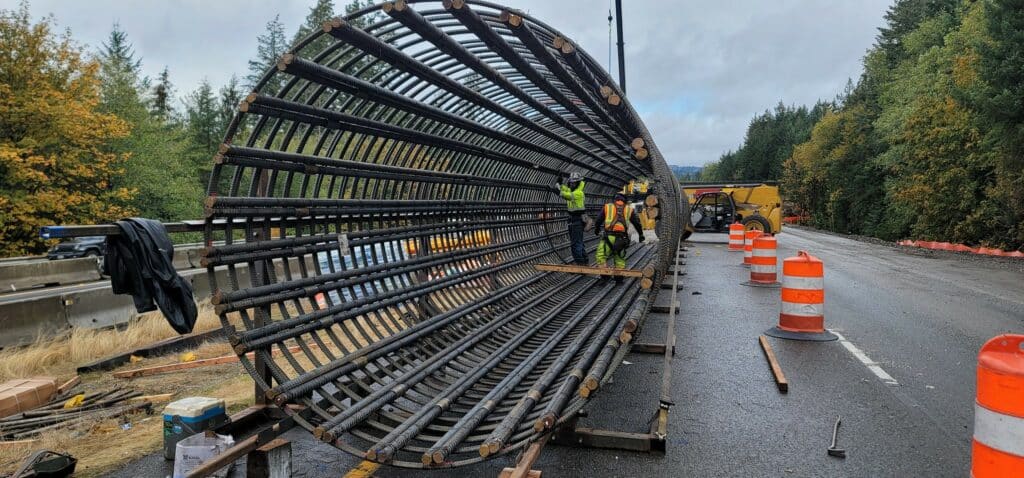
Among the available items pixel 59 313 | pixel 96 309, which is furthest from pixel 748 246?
pixel 59 313

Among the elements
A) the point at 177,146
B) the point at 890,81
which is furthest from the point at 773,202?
the point at 177,146

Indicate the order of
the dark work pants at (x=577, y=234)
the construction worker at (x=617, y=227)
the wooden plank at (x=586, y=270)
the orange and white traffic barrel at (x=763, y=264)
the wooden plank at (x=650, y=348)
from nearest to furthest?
the wooden plank at (x=650, y=348), the wooden plank at (x=586, y=270), the construction worker at (x=617, y=227), the dark work pants at (x=577, y=234), the orange and white traffic barrel at (x=763, y=264)

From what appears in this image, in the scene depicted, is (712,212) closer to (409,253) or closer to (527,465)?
(409,253)

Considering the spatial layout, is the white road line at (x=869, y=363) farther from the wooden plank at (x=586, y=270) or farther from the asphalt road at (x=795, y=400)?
the wooden plank at (x=586, y=270)

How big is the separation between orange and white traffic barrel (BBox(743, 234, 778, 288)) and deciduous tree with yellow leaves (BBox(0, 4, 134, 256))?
80.3ft

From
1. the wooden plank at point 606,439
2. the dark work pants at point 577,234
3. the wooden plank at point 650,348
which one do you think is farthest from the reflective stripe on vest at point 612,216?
the wooden plank at point 606,439

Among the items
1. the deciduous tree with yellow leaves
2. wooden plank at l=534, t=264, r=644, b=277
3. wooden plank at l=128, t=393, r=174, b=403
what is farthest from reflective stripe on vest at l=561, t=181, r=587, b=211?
the deciduous tree with yellow leaves

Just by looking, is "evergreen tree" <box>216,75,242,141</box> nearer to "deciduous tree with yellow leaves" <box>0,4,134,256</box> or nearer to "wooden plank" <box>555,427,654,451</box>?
"deciduous tree with yellow leaves" <box>0,4,134,256</box>

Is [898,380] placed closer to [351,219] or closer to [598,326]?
[598,326]

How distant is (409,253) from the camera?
6.16 metres

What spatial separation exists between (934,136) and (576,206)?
27.3 meters

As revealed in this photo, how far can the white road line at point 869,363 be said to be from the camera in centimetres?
587

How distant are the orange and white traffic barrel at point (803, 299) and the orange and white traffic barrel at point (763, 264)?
15.8ft

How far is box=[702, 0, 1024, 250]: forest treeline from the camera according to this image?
65.1ft
